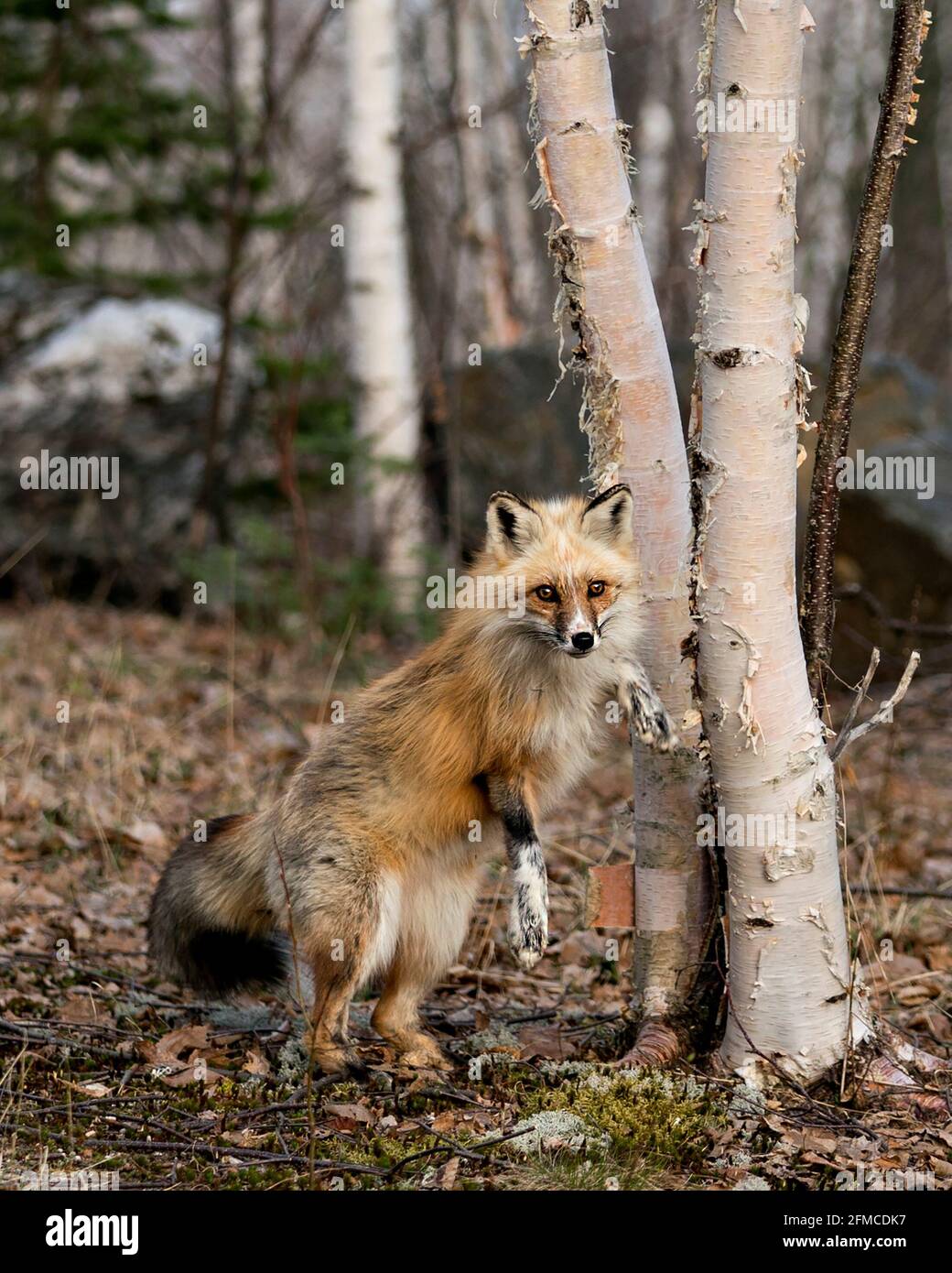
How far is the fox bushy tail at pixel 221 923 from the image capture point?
16.0 ft

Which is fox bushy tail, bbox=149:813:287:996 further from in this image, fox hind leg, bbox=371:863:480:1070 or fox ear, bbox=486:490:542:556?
fox ear, bbox=486:490:542:556

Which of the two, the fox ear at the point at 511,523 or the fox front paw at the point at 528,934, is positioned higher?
the fox ear at the point at 511,523

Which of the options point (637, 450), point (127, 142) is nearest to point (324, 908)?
point (637, 450)

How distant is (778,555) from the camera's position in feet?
13.2

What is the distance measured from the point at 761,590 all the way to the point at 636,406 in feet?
2.82

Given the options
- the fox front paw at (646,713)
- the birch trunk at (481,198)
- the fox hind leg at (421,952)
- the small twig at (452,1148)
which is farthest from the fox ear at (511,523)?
the birch trunk at (481,198)

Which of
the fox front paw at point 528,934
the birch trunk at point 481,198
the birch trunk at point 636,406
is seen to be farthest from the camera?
the birch trunk at point 481,198

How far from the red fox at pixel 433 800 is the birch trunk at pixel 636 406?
134 mm

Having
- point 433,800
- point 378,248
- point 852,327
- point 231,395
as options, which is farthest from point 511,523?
point 378,248

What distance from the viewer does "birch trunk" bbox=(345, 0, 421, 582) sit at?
469 inches

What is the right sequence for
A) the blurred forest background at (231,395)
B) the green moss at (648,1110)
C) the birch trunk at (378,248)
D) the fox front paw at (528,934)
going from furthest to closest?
the birch trunk at (378,248) < the blurred forest background at (231,395) < the fox front paw at (528,934) < the green moss at (648,1110)

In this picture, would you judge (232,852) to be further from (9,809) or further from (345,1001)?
(9,809)

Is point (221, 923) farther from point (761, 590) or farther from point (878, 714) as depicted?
point (878, 714)

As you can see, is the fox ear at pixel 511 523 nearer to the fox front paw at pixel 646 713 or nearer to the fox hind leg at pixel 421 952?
the fox front paw at pixel 646 713
